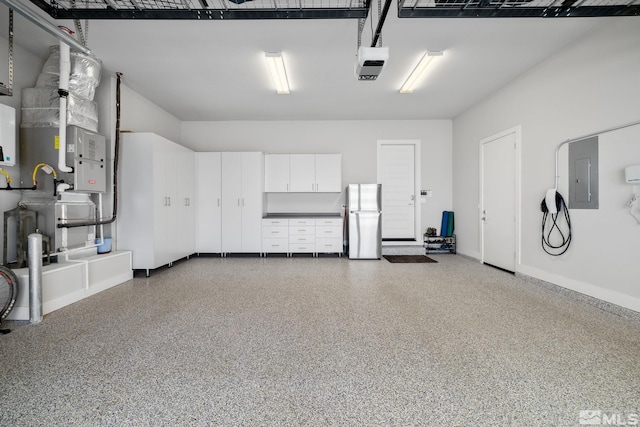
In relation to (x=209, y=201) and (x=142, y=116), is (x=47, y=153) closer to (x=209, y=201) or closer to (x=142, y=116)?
(x=142, y=116)

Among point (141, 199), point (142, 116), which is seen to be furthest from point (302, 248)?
point (142, 116)

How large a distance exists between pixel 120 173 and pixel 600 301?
611 cm

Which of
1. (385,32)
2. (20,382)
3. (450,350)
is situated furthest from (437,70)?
(20,382)

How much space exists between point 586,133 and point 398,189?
135 inches

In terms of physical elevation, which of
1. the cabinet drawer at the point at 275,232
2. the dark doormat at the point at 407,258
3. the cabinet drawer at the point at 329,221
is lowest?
the dark doormat at the point at 407,258

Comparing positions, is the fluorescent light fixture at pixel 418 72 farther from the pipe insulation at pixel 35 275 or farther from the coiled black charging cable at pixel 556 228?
the pipe insulation at pixel 35 275

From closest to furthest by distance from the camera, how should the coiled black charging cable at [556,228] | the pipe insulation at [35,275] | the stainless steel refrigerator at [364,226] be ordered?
the pipe insulation at [35,275], the coiled black charging cable at [556,228], the stainless steel refrigerator at [364,226]

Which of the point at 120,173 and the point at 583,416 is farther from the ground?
the point at 120,173

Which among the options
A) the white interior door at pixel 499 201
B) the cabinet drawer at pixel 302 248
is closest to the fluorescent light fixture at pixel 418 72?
the white interior door at pixel 499 201

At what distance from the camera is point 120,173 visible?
410 centimetres

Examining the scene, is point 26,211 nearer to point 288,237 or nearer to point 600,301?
point 288,237

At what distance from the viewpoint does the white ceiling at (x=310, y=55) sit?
2.91 m

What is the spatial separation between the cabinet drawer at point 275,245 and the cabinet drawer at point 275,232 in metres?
0.10

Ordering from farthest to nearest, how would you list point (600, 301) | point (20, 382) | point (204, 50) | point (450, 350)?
point (204, 50) → point (600, 301) → point (450, 350) → point (20, 382)
